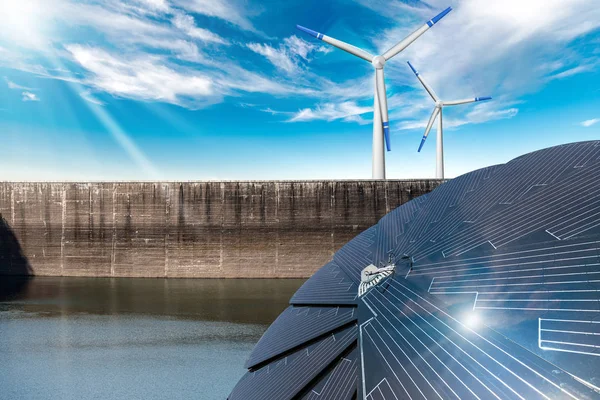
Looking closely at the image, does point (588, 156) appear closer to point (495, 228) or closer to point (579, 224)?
point (495, 228)

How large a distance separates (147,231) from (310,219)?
35.0 ft

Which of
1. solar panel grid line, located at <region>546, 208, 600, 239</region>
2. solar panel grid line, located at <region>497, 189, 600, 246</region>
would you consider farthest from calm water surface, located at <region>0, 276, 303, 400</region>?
solar panel grid line, located at <region>546, 208, 600, 239</region>

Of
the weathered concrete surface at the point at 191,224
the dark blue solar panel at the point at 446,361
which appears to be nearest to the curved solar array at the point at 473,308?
the dark blue solar panel at the point at 446,361

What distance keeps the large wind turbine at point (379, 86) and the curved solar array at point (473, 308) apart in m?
22.6

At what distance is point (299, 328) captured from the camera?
548 centimetres

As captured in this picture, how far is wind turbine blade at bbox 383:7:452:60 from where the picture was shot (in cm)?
2689

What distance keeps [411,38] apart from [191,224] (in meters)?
18.4

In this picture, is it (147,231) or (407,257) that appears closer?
(407,257)

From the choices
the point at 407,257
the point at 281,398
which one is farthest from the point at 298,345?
the point at 407,257

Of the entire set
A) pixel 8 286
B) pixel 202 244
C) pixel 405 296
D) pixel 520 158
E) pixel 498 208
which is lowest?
pixel 8 286

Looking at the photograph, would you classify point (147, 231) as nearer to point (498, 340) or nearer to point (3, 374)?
point (3, 374)

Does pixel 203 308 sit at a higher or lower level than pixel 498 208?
lower

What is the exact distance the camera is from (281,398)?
4.11 metres

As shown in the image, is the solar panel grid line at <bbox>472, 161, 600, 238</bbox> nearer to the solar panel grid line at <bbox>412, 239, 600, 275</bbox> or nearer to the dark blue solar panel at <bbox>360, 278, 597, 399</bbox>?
the solar panel grid line at <bbox>412, 239, 600, 275</bbox>
